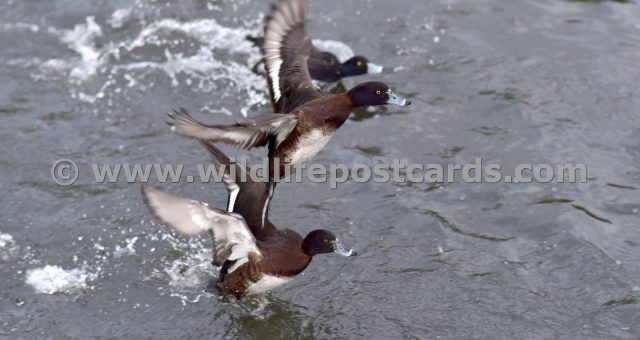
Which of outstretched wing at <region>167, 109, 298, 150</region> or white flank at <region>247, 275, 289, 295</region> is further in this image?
white flank at <region>247, 275, 289, 295</region>

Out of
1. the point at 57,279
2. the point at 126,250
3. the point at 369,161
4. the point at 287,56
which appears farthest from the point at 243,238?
the point at 369,161

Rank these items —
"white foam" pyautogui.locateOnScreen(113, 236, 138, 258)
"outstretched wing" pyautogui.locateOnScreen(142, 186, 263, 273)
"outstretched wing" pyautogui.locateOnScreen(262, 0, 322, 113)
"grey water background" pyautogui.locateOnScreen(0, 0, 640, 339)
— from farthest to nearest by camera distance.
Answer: "outstretched wing" pyautogui.locateOnScreen(262, 0, 322, 113) → "white foam" pyautogui.locateOnScreen(113, 236, 138, 258) → "grey water background" pyautogui.locateOnScreen(0, 0, 640, 339) → "outstretched wing" pyautogui.locateOnScreen(142, 186, 263, 273)

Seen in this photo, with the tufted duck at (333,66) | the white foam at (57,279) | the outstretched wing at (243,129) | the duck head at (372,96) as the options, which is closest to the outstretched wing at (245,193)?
the outstretched wing at (243,129)

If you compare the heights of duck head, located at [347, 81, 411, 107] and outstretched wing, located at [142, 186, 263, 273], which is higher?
duck head, located at [347, 81, 411, 107]

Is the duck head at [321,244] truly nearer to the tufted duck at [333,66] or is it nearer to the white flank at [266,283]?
the white flank at [266,283]

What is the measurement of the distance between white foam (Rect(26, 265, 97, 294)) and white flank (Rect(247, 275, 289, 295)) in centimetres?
127

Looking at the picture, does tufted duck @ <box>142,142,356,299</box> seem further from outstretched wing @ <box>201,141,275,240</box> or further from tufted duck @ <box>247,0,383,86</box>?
tufted duck @ <box>247,0,383,86</box>

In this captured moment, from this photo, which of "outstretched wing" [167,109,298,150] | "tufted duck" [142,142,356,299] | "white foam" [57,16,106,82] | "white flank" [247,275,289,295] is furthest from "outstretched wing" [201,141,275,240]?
"white foam" [57,16,106,82]

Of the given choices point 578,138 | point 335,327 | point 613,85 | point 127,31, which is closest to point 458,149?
point 578,138

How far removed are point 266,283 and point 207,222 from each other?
0.76 metres

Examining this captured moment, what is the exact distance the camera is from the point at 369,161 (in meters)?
8.10

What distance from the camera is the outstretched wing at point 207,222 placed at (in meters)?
5.43

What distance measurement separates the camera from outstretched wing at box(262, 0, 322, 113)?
704 cm

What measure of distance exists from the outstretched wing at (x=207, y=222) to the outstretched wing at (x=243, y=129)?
41cm
